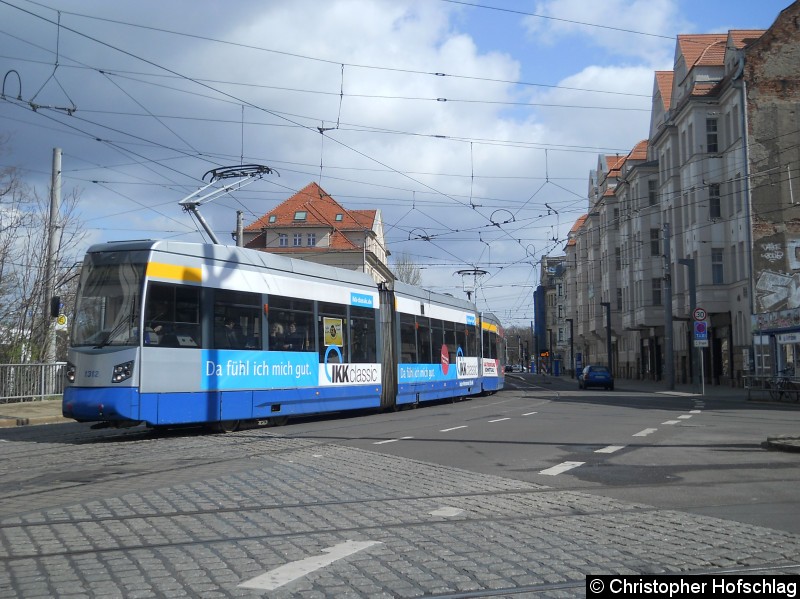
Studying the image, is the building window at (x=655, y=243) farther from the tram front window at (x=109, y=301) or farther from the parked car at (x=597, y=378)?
the tram front window at (x=109, y=301)

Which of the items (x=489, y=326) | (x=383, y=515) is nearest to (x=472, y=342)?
(x=489, y=326)

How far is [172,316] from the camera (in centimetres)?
1523

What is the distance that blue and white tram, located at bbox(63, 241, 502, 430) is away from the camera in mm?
14609

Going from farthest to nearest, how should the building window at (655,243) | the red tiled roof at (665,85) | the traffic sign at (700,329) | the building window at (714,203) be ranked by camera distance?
1. the building window at (655,243)
2. the red tiled roof at (665,85)
3. the building window at (714,203)
4. the traffic sign at (700,329)

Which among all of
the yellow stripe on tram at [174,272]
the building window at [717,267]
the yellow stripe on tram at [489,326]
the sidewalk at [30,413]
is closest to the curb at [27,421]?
the sidewalk at [30,413]

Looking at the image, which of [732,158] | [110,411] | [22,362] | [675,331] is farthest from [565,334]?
[110,411]

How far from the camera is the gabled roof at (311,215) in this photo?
6962cm

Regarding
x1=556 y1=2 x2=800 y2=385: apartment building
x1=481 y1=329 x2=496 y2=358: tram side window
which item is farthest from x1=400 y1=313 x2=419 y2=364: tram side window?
x1=556 y1=2 x2=800 y2=385: apartment building

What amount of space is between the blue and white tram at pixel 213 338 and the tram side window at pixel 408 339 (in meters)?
2.00

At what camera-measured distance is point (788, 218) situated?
40438 millimetres

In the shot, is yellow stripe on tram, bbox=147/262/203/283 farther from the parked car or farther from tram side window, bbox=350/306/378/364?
the parked car

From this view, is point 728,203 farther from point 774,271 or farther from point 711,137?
point 774,271

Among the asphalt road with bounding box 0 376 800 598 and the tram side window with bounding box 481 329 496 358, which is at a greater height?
the tram side window with bounding box 481 329 496 358

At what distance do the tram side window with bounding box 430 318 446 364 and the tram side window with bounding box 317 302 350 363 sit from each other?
672 centimetres
